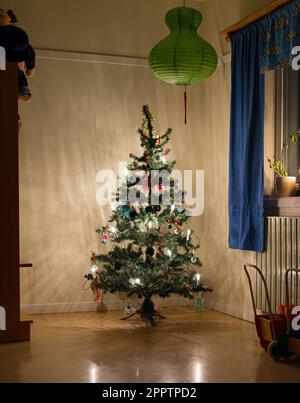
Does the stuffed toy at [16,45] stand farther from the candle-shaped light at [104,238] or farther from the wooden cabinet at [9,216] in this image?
the candle-shaped light at [104,238]

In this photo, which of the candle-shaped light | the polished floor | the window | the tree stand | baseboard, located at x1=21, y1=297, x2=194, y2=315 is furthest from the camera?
baseboard, located at x1=21, y1=297, x2=194, y2=315

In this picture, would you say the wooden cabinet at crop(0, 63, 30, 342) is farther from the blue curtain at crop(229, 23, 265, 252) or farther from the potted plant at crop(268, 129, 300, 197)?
the potted plant at crop(268, 129, 300, 197)

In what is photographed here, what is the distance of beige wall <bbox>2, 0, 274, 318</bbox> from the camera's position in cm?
611

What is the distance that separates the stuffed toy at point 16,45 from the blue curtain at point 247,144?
1938 millimetres

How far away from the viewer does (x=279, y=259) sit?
5105mm

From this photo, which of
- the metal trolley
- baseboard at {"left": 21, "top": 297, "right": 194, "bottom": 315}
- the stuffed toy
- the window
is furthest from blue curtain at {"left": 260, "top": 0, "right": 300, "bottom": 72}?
baseboard at {"left": 21, "top": 297, "right": 194, "bottom": 315}

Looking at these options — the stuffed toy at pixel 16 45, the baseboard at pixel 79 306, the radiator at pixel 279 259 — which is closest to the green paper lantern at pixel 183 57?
the stuffed toy at pixel 16 45

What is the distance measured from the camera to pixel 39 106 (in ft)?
20.1

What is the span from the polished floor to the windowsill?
3.45 feet

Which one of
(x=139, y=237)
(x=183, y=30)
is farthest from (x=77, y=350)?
(x=183, y=30)

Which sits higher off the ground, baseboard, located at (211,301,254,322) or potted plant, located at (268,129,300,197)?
potted plant, located at (268,129,300,197)

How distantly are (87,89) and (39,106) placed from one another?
55 centimetres

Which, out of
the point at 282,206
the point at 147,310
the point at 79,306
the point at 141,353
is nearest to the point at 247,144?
the point at 282,206

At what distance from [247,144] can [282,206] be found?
2.20ft
